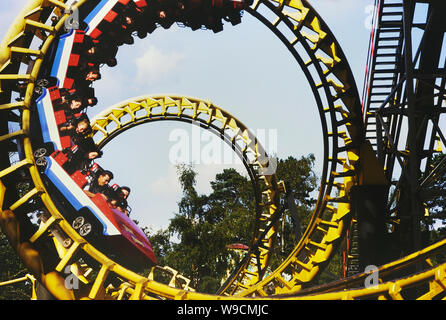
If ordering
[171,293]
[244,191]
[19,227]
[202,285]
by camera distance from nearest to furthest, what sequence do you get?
[171,293]
[19,227]
[202,285]
[244,191]

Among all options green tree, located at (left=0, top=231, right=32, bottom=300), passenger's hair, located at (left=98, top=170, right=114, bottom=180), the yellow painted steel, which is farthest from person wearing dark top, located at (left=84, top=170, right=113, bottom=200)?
green tree, located at (left=0, top=231, right=32, bottom=300)

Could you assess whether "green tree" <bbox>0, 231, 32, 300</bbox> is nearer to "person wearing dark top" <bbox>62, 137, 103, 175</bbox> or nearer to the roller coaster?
the roller coaster

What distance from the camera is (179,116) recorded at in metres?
13.4

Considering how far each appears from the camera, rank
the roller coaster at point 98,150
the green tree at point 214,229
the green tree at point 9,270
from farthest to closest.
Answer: the green tree at point 214,229 → the green tree at point 9,270 → the roller coaster at point 98,150

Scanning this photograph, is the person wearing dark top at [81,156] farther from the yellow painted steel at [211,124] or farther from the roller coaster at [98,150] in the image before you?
the yellow painted steel at [211,124]

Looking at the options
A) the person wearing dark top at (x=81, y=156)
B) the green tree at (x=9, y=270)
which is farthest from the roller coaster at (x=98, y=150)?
the green tree at (x=9, y=270)

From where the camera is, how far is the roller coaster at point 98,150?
252 inches

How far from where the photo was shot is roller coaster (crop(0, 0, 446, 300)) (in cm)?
640

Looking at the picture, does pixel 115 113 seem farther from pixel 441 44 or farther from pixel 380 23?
pixel 441 44

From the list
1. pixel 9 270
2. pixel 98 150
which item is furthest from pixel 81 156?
pixel 9 270
